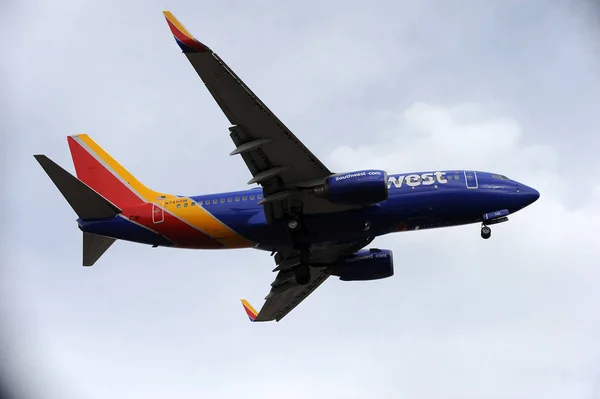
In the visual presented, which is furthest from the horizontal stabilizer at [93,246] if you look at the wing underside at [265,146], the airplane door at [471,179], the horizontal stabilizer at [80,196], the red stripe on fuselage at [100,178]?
the airplane door at [471,179]

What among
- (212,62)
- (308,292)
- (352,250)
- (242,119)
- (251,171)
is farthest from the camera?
(308,292)

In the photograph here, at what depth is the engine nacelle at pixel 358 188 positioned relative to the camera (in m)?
47.9

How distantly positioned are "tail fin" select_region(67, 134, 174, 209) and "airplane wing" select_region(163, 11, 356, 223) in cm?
755

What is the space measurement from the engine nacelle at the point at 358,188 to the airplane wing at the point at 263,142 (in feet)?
3.11

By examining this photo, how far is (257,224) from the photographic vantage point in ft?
168

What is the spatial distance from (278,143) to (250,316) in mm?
18354

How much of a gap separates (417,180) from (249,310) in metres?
18.0

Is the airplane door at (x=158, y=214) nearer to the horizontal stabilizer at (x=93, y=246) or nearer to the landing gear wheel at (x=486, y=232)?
the horizontal stabilizer at (x=93, y=246)

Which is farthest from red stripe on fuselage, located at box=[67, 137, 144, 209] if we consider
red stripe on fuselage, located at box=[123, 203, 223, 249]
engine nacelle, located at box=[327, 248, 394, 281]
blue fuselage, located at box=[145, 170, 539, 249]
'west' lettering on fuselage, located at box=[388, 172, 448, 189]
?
'west' lettering on fuselage, located at box=[388, 172, 448, 189]

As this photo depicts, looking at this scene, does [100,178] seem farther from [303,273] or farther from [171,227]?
[303,273]

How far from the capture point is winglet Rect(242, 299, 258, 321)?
61.7 m

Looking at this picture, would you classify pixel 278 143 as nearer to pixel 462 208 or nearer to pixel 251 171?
pixel 251 171

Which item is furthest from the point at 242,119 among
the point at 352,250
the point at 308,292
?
the point at 308,292

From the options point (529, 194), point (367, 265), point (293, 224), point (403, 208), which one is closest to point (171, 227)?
point (293, 224)
